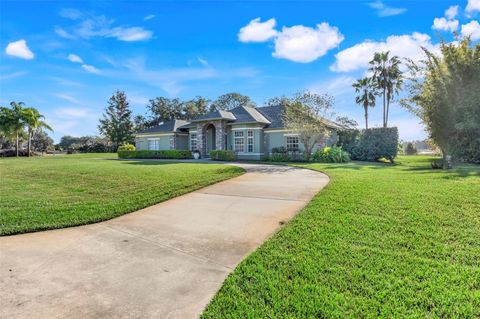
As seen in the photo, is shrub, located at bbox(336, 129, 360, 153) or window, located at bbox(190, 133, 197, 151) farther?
window, located at bbox(190, 133, 197, 151)

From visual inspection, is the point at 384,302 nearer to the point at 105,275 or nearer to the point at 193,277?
the point at 193,277

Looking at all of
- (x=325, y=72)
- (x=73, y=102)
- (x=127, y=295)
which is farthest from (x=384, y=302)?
(x=73, y=102)

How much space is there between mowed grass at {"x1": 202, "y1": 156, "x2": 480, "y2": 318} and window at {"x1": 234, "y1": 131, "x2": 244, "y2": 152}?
1992cm

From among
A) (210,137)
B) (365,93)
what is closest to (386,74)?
(365,93)

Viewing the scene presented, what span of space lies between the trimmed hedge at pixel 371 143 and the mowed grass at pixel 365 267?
17.3m

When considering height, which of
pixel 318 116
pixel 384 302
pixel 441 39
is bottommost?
pixel 384 302

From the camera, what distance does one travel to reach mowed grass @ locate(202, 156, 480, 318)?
2615 mm

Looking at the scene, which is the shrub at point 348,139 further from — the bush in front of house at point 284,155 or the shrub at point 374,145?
the bush in front of house at point 284,155

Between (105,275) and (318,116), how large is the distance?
20.6 metres

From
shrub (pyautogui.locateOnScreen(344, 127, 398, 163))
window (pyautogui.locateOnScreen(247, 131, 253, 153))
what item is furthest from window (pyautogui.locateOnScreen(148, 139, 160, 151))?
shrub (pyautogui.locateOnScreen(344, 127, 398, 163))

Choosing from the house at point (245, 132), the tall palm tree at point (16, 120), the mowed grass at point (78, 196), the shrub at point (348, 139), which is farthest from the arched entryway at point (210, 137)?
the tall palm tree at point (16, 120)

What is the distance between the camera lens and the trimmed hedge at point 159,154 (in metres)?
26.6

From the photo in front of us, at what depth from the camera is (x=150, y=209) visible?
21.6 feet

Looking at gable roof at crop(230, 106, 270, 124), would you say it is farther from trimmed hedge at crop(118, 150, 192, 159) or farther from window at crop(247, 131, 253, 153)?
trimmed hedge at crop(118, 150, 192, 159)
